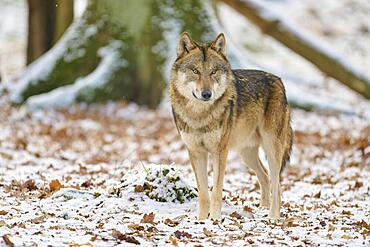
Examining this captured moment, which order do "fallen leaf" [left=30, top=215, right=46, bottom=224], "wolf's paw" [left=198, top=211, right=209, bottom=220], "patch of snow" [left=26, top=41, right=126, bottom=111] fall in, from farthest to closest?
"patch of snow" [left=26, top=41, right=126, bottom=111] → "wolf's paw" [left=198, top=211, right=209, bottom=220] → "fallen leaf" [left=30, top=215, right=46, bottom=224]

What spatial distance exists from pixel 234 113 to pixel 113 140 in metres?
5.36

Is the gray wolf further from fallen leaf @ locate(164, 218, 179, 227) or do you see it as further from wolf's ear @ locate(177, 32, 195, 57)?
fallen leaf @ locate(164, 218, 179, 227)

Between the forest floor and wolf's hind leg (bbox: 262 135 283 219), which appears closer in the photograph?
the forest floor

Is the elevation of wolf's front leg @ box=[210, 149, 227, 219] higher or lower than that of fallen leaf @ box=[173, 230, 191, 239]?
higher

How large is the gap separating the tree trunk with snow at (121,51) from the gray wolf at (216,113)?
7786 millimetres

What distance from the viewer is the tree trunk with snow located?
1466 centimetres

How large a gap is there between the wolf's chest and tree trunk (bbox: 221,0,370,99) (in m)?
9.72

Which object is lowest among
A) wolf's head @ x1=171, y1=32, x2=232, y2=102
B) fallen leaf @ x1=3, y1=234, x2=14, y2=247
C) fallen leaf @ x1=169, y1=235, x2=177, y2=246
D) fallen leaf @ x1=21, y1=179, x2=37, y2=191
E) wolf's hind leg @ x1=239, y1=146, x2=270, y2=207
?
fallen leaf @ x1=3, y1=234, x2=14, y2=247

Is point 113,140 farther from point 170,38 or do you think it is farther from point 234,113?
point 234,113

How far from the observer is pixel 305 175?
31.7 ft

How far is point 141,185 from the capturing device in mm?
6938

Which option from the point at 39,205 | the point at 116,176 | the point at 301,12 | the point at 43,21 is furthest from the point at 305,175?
the point at 301,12

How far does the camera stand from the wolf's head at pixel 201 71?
634cm

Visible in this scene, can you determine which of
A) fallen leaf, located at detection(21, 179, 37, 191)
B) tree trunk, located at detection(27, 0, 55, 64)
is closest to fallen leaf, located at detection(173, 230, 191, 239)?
fallen leaf, located at detection(21, 179, 37, 191)
